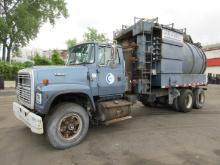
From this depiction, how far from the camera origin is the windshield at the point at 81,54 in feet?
20.4

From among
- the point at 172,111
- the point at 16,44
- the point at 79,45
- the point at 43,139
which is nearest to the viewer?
the point at 43,139

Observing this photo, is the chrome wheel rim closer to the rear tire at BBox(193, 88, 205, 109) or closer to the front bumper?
the front bumper

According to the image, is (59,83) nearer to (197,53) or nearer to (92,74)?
(92,74)

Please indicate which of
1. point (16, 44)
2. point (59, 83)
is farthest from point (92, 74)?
point (16, 44)

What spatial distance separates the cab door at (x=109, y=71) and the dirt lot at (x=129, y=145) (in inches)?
49.5

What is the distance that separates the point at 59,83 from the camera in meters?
5.43

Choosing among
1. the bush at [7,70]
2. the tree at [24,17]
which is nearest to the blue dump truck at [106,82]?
the bush at [7,70]

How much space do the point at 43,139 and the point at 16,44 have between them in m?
34.1

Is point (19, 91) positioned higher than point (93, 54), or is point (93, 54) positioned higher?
point (93, 54)

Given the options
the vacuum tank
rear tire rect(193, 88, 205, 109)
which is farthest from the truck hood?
rear tire rect(193, 88, 205, 109)

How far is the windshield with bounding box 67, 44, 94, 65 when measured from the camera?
6.21m

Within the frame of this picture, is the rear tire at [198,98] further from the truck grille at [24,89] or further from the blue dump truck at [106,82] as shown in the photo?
the truck grille at [24,89]

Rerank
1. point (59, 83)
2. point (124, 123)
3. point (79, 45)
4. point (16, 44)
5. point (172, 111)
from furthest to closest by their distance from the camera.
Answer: point (16, 44) < point (172, 111) < point (124, 123) < point (79, 45) < point (59, 83)

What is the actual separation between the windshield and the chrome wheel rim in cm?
155
